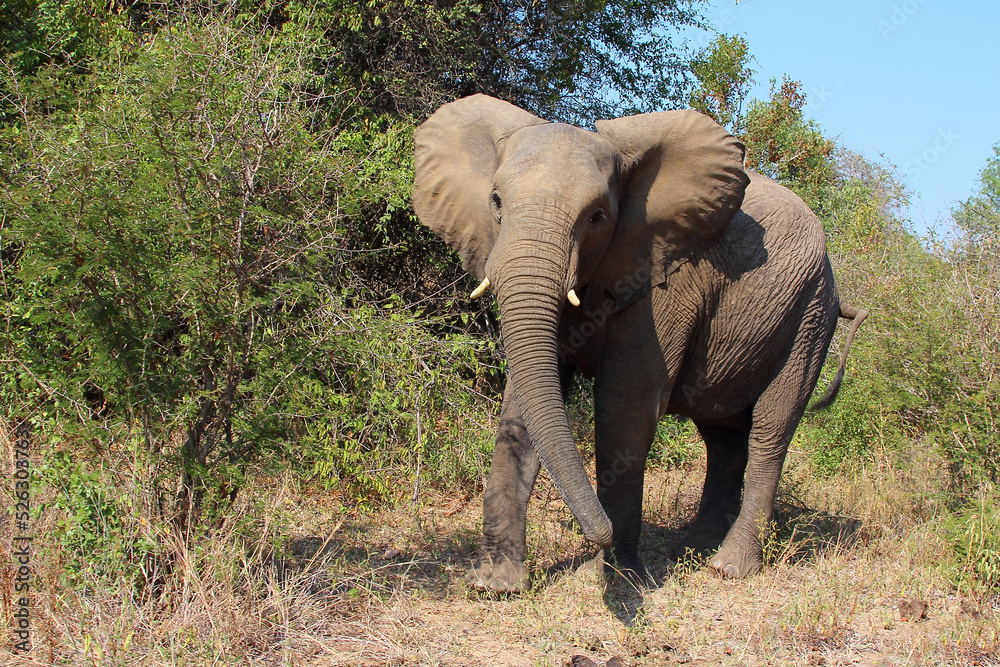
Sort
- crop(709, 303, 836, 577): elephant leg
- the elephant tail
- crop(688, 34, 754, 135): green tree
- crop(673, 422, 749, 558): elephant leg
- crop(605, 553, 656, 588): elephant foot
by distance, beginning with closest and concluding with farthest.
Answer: crop(605, 553, 656, 588): elephant foot, crop(709, 303, 836, 577): elephant leg, crop(673, 422, 749, 558): elephant leg, the elephant tail, crop(688, 34, 754, 135): green tree

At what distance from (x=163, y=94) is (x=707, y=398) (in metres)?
3.94

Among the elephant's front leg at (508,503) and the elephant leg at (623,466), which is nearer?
the elephant's front leg at (508,503)

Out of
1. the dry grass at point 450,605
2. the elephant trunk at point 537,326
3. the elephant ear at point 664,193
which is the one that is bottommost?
Answer: the dry grass at point 450,605

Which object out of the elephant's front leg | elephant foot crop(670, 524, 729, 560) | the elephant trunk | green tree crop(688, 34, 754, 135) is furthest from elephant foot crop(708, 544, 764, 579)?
green tree crop(688, 34, 754, 135)

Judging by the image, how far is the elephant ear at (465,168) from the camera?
5539mm

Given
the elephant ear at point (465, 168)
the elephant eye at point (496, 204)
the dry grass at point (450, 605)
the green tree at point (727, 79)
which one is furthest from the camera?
the green tree at point (727, 79)

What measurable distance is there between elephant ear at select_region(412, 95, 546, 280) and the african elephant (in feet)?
0.04

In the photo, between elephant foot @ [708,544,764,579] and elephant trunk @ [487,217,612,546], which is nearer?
elephant trunk @ [487,217,612,546]

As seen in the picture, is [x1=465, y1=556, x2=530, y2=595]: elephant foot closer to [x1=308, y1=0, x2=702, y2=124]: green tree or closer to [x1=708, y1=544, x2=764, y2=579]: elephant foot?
[x1=708, y1=544, x2=764, y2=579]: elephant foot

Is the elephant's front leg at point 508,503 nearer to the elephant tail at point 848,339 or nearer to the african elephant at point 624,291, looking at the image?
the african elephant at point 624,291

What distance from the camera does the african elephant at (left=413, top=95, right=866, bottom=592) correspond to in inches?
183

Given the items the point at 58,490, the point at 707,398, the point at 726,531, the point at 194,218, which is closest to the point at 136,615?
the point at 58,490

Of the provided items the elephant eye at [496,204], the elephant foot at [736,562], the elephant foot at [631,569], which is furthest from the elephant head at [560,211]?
the elephant foot at [736,562]

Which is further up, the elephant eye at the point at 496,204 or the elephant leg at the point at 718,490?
the elephant eye at the point at 496,204
